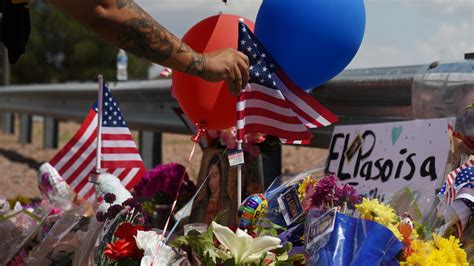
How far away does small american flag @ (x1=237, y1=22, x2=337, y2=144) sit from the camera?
3.57 meters

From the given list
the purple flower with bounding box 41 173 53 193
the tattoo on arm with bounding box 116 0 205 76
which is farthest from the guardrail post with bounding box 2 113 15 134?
the tattoo on arm with bounding box 116 0 205 76

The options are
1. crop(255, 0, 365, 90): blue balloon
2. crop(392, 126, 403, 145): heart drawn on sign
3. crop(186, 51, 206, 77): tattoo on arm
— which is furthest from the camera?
crop(392, 126, 403, 145): heart drawn on sign

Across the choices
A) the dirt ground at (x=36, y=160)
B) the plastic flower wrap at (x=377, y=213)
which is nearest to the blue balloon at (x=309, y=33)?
the plastic flower wrap at (x=377, y=213)

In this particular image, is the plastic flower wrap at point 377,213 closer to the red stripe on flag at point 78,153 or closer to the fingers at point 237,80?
the fingers at point 237,80

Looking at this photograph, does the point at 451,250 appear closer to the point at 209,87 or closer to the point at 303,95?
the point at 303,95

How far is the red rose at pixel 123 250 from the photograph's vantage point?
302 centimetres

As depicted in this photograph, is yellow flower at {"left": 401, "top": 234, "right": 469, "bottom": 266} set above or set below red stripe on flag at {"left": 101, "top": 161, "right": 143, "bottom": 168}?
below

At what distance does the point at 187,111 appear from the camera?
13.6 feet

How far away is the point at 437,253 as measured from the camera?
277 cm

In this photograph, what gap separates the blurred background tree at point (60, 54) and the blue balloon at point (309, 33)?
4578 centimetres

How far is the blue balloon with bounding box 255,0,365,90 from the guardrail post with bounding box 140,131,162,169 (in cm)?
459

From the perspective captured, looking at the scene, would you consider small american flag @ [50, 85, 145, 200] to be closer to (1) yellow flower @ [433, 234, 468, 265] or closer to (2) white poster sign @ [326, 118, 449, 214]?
(2) white poster sign @ [326, 118, 449, 214]

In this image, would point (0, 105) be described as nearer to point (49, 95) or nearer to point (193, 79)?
point (49, 95)

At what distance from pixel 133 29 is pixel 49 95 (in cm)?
1123
